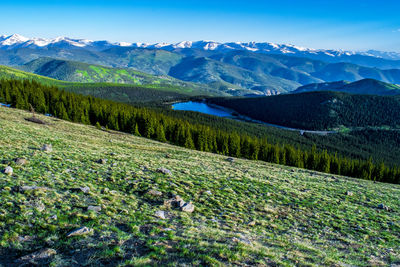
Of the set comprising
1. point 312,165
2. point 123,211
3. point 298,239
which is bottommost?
point 312,165

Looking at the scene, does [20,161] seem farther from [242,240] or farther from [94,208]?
[242,240]

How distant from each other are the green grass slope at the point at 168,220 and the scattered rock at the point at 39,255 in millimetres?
48

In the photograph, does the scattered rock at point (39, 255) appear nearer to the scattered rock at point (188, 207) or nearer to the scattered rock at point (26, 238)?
the scattered rock at point (26, 238)

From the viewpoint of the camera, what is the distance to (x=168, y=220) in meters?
15.0

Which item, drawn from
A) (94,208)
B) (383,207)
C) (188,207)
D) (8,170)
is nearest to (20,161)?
(8,170)

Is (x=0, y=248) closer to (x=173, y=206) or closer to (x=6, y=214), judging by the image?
(x=6, y=214)

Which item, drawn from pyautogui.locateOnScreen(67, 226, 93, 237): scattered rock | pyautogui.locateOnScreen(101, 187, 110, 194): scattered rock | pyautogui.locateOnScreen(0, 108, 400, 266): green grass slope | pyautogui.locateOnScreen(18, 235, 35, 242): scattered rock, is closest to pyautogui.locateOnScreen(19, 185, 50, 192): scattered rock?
pyautogui.locateOnScreen(0, 108, 400, 266): green grass slope

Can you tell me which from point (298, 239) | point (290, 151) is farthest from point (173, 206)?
point (290, 151)

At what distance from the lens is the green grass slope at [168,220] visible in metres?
10.7

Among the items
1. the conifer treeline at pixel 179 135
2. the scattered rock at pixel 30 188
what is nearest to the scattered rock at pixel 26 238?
the scattered rock at pixel 30 188

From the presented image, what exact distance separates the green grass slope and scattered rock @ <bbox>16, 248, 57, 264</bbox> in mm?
48

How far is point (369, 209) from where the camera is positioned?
25156 millimetres

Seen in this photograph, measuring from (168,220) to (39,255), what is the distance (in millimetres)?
7150

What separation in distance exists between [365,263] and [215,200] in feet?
36.6
